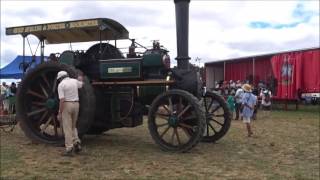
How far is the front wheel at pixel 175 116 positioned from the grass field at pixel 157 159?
20cm

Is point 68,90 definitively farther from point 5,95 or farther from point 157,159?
point 5,95

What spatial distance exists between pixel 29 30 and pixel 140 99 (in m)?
2.57

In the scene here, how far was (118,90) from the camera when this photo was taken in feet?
32.3

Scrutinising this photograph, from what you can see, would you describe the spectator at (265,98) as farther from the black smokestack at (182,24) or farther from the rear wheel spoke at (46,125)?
the rear wheel spoke at (46,125)

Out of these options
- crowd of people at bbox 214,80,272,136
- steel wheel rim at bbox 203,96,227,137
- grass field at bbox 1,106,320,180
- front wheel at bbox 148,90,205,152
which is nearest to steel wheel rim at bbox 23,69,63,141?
grass field at bbox 1,106,320,180

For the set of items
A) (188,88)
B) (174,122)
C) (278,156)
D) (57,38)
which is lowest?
→ (278,156)

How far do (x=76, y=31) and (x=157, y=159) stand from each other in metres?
3.49

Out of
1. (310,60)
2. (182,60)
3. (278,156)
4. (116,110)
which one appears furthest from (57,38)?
(310,60)

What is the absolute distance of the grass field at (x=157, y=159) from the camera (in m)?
7.12

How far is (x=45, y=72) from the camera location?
9.67 metres

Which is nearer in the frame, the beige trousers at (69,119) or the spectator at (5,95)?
the beige trousers at (69,119)

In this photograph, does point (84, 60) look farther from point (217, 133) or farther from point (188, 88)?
point (217, 133)

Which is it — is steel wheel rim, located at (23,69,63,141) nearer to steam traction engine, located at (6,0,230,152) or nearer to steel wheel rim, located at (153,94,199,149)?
steam traction engine, located at (6,0,230,152)

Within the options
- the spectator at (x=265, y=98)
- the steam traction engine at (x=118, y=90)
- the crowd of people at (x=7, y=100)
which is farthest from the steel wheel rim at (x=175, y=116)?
the spectator at (x=265, y=98)
